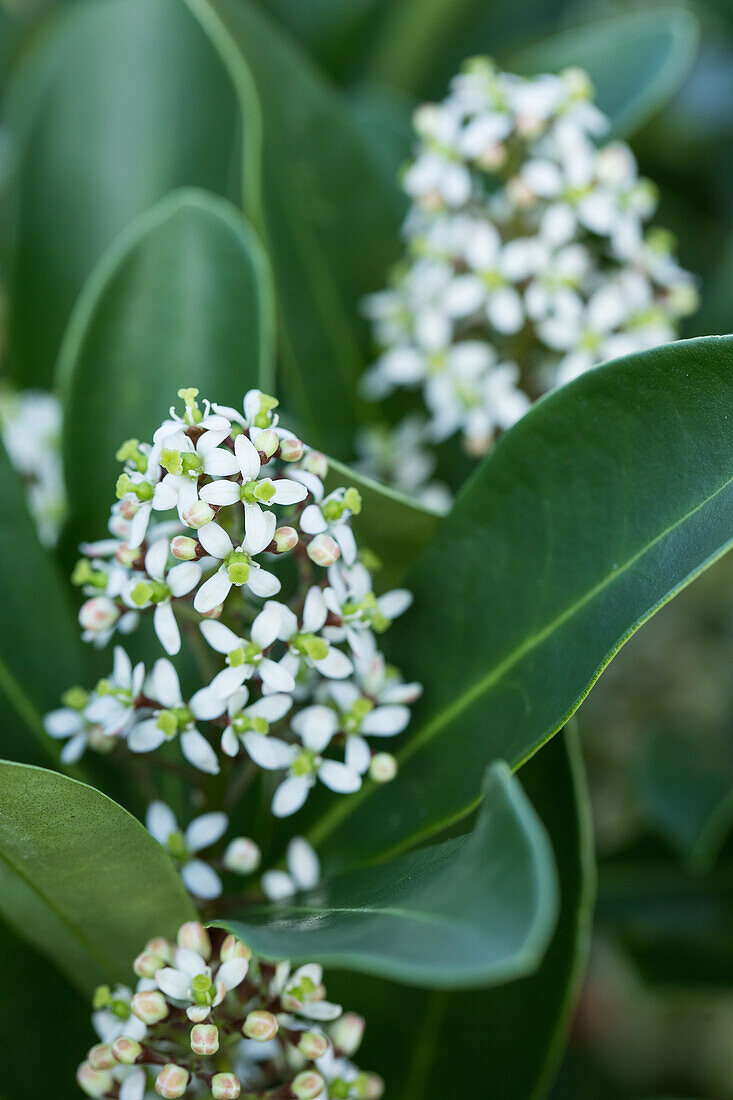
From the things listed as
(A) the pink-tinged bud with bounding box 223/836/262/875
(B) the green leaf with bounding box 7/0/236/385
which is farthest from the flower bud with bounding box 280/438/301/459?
(B) the green leaf with bounding box 7/0/236/385

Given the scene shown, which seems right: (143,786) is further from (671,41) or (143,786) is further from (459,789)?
(671,41)

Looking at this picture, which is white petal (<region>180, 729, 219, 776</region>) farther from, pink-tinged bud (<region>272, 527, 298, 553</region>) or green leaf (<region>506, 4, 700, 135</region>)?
green leaf (<region>506, 4, 700, 135</region>)

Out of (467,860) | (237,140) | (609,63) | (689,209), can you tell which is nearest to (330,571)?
(467,860)

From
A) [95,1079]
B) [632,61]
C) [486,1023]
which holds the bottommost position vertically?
[486,1023]

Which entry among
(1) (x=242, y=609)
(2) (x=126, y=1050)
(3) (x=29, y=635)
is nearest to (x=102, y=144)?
(3) (x=29, y=635)

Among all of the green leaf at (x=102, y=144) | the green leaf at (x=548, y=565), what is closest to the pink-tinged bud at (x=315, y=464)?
the green leaf at (x=548, y=565)

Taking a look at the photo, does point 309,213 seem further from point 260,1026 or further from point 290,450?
point 260,1026
